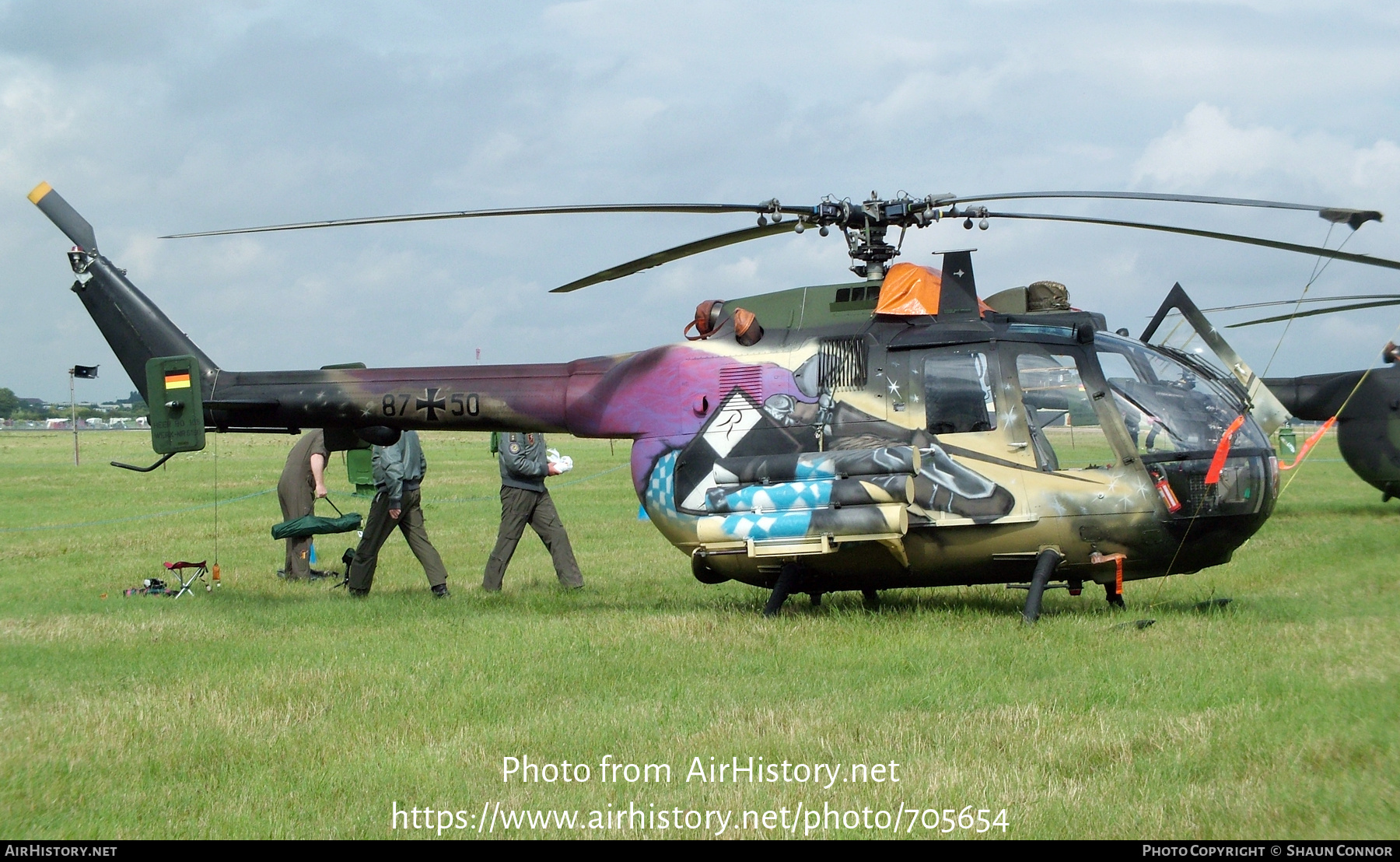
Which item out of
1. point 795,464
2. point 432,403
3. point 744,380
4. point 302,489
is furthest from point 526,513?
point 795,464

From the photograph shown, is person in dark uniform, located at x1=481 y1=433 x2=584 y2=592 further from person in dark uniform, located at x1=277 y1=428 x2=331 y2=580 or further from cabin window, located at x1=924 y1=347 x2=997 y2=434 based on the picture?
cabin window, located at x1=924 y1=347 x2=997 y2=434

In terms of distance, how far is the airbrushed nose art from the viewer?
8461 millimetres

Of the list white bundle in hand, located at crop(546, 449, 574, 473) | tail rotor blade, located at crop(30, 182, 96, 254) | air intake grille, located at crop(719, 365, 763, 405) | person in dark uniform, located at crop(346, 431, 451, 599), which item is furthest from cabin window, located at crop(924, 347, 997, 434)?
tail rotor blade, located at crop(30, 182, 96, 254)

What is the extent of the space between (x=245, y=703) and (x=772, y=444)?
Result: 425cm

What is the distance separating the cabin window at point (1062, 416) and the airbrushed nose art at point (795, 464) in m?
0.35

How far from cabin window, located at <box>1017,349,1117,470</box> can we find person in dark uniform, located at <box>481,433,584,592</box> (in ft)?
15.9

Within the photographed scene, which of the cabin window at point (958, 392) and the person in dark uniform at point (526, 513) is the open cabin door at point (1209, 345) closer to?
the cabin window at point (958, 392)

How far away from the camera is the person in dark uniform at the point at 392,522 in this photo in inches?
443

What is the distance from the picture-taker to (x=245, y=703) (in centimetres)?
666

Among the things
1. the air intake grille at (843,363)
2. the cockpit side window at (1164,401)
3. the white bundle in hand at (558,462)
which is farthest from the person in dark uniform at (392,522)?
the cockpit side window at (1164,401)

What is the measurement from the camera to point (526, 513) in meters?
11.6

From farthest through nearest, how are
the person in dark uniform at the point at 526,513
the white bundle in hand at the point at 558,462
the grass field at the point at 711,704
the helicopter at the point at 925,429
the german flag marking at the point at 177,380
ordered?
the white bundle in hand at the point at 558,462 → the person in dark uniform at the point at 526,513 → the german flag marking at the point at 177,380 → the helicopter at the point at 925,429 → the grass field at the point at 711,704
